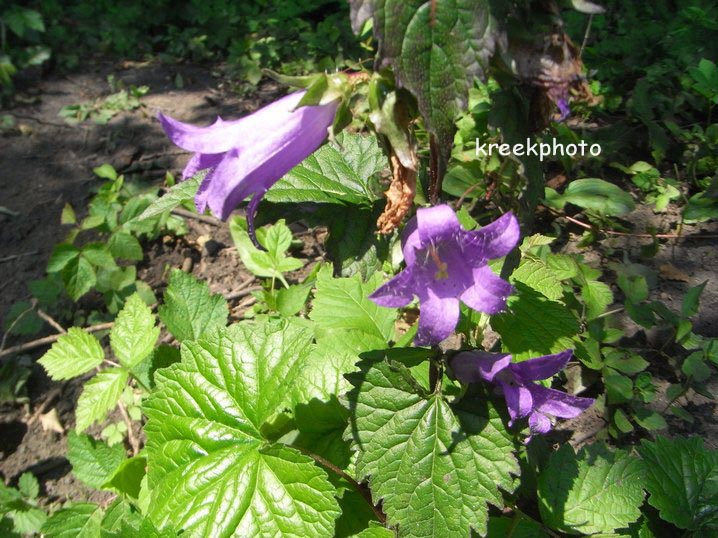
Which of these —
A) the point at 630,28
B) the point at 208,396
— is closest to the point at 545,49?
the point at 208,396

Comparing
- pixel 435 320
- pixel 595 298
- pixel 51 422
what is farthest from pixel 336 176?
pixel 51 422

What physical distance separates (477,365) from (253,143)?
726mm

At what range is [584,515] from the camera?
1634mm

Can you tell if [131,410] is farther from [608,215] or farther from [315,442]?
[608,215]

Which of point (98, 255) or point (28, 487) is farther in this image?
point (98, 255)

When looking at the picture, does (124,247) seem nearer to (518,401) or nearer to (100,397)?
(100,397)

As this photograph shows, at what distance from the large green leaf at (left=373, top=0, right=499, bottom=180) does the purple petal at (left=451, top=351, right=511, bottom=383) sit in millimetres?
624

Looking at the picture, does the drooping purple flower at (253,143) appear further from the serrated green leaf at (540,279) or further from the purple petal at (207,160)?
the serrated green leaf at (540,279)

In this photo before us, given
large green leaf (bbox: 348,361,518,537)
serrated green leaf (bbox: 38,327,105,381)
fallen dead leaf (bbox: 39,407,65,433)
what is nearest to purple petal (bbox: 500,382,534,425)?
large green leaf (bbox: 348,361,518,537)

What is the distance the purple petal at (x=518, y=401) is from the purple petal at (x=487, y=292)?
25cm

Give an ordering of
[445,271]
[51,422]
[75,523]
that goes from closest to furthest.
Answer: [445,271]
[75,523]
[51,422]

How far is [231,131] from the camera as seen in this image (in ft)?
3.77

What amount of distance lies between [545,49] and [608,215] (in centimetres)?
213

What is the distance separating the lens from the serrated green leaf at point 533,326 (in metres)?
1.47
